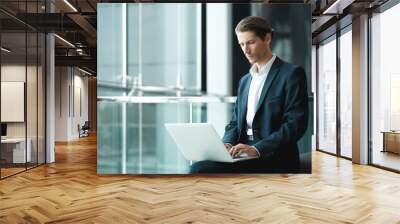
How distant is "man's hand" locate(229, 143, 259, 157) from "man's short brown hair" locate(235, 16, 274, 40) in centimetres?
178

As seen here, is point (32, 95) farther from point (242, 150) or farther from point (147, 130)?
point (242, 150)

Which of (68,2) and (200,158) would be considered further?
(68,2)

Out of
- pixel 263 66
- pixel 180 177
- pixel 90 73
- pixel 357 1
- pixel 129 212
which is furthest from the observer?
pixel 90 73

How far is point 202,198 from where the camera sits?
5285 millimetres

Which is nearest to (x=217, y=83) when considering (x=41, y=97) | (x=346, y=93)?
(x=41, y=97)

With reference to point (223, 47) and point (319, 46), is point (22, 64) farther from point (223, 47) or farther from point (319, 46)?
point (319, 46)

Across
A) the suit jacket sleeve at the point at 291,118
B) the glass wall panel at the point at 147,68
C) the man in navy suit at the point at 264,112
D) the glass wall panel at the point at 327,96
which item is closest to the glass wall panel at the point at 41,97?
the glass wall panel at the point at 147,68

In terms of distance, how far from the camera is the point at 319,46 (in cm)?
1205

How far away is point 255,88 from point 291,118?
0.71 m

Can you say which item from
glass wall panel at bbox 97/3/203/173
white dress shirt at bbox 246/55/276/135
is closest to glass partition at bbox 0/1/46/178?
glass wall panel at bbox 97/3/203/173

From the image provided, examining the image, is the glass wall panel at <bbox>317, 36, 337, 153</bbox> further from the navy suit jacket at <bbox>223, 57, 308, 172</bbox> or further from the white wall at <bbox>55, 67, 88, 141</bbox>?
the white wall at <bbox>55, 67, 88, 141</bbox>

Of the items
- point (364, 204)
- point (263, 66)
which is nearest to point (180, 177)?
point (263, 66)

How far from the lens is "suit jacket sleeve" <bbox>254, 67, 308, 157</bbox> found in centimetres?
632

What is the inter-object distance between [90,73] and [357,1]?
49.9ft
